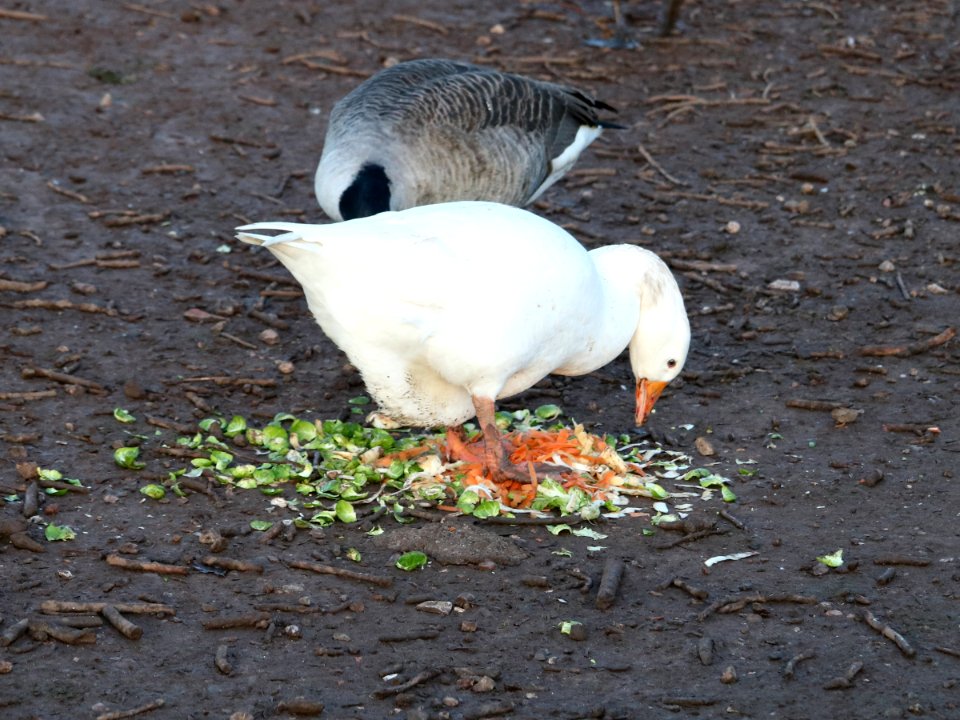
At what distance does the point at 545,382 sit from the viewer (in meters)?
6.65

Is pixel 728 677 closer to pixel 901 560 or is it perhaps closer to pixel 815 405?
pixel 901 560

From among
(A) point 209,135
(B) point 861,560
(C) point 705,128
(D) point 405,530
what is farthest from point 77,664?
(C) point 705,128

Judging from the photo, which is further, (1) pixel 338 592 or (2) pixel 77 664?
(1) pixel 338 592

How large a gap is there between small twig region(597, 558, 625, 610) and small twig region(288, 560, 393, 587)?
765 mm

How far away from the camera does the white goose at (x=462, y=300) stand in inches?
183

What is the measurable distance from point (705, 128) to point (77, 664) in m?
6.98

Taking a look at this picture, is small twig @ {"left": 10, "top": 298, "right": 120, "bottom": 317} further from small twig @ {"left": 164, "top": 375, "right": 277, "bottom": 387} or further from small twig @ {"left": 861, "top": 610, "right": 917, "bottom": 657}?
small twig @ {"left": 861, "top": 610, "right": 917, "bottom": 657}

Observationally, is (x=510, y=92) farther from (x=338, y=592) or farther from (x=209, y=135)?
(x=338, y=592)

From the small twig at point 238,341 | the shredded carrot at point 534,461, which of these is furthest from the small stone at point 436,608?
the small twig at point 238,341

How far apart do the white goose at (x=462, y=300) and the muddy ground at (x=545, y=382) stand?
0.18m

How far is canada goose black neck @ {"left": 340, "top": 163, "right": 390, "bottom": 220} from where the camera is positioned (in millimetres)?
6250

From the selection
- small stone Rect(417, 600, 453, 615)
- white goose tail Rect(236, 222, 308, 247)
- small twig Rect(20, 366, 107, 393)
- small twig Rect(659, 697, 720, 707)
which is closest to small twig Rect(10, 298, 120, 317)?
small twig Rect(20, 366, 107, 393)

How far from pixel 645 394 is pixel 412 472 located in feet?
3.61

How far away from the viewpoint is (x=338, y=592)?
4.44 meters
